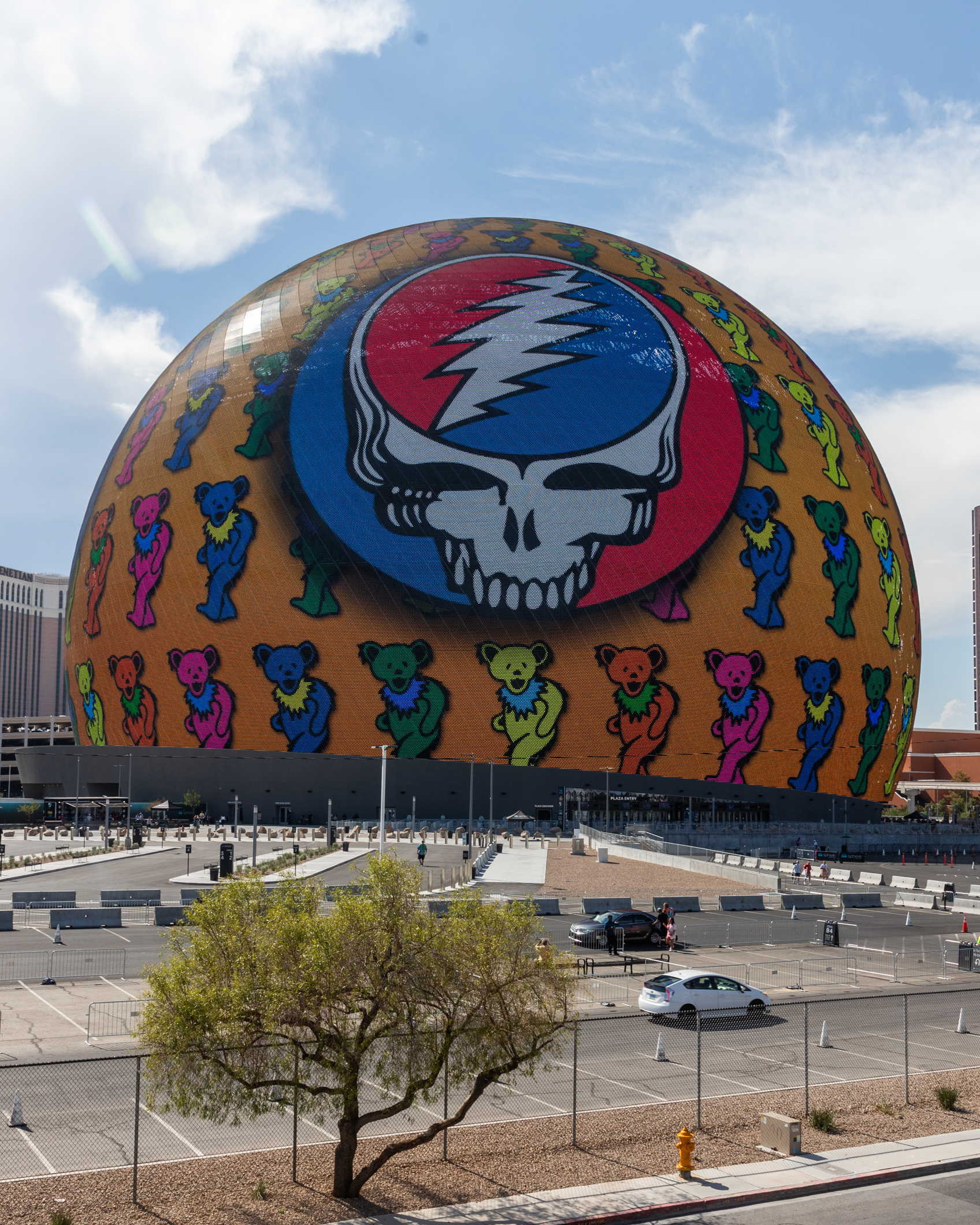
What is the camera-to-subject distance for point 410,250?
7606 centimetres

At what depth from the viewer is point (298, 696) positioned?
2662 inches

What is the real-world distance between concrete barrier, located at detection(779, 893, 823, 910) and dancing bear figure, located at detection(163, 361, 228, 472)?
45786 millimetres

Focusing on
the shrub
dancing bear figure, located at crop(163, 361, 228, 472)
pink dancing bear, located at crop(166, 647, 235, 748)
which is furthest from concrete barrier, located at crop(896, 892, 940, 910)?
dancing bear figure, located at crop(163, 361, 228, 472)

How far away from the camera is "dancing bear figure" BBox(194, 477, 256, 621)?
68.4 m

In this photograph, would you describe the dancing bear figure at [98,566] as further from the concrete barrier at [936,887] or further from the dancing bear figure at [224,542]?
the concrete barrier at [936,887]

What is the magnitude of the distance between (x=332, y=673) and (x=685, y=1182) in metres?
54.2

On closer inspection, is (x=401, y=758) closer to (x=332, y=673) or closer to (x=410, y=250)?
(x=332, y=673)

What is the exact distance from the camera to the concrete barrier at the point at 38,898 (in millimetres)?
37188

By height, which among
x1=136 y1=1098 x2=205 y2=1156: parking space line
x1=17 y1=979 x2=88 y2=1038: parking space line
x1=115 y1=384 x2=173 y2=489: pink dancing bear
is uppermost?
x1=115 y1=384 x2=173 y2=489: pink dancing bear

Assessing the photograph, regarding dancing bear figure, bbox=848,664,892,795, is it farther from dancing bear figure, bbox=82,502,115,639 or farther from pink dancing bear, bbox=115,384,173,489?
dancing bear figure, bbox=82,502,115,639

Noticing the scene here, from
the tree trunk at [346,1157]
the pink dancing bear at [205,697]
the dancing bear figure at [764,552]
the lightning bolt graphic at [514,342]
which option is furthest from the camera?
the pink dancing bear at [205,697]

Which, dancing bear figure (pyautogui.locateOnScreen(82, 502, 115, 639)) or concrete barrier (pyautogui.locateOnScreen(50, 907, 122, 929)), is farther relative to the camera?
dancing bear figure (pyautogui.locateOnScreen(82, 502, 115, 639))

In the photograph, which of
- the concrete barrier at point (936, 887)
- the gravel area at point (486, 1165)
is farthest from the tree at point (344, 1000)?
the concrete barrier at point (936, 887)

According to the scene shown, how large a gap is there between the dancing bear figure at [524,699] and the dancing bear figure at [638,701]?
3.11 meters
